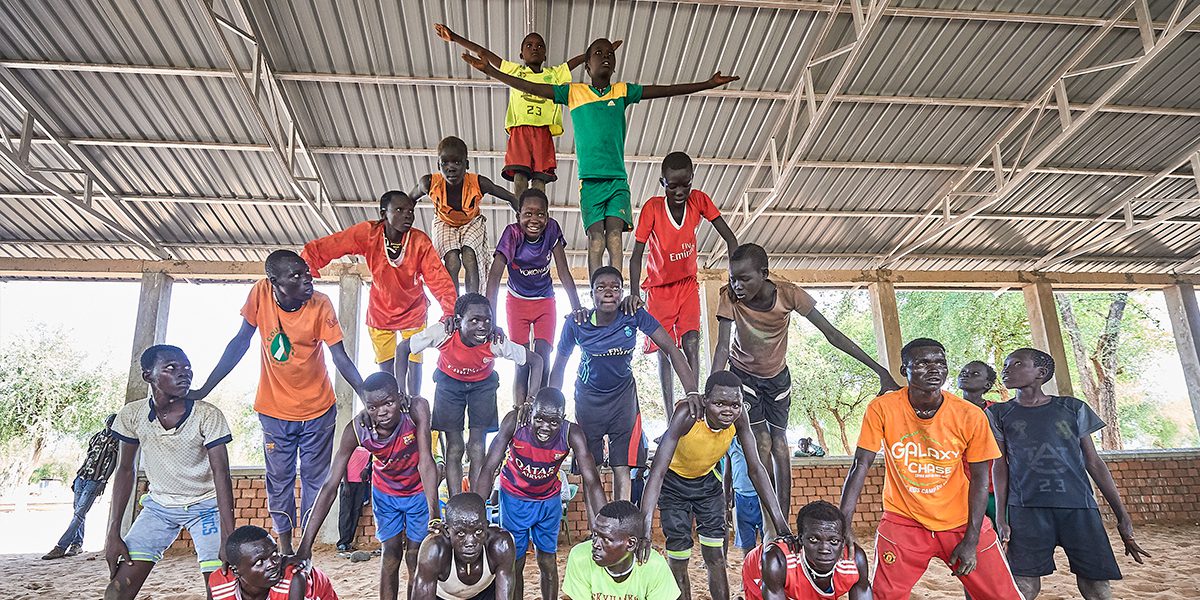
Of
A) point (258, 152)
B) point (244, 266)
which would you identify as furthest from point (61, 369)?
point (258, 152)

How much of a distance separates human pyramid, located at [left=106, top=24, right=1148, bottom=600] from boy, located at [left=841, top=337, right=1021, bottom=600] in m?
0.01

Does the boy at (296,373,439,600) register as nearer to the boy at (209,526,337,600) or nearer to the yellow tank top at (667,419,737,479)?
the boy at (209,526,337,600)

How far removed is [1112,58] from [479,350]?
364 inches

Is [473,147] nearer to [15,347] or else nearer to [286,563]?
[286,563]

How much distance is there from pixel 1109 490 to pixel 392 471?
472 cm

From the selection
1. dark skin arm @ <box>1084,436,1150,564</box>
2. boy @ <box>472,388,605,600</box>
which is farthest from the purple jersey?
dark skin arm @ <box>1084,436,1150,564</box>

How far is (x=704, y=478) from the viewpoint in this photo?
444cm

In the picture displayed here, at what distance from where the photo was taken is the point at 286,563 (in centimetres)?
364

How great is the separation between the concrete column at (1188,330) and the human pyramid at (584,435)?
1217 centimetres

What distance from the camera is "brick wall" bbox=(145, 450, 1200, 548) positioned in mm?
10273

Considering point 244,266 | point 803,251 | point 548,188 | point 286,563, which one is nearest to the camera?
point 286,563

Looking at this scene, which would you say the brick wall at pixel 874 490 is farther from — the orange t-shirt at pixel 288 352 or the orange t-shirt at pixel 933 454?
the orange t-shirt at pixel 933 454

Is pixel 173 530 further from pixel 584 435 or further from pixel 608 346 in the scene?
pixel 608 346

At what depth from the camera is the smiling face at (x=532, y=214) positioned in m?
4.98
